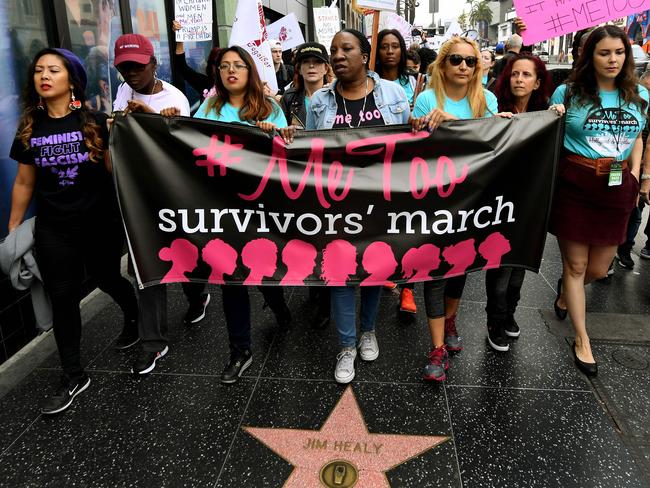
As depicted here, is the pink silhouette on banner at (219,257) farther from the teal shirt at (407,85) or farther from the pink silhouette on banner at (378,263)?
the teal shirt at (407,85)

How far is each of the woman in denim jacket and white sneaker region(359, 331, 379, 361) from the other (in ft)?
0.64

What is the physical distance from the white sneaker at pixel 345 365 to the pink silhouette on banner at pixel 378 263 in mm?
545

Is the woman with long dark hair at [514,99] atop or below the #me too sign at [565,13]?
below

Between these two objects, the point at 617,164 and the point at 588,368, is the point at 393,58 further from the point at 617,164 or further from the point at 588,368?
the point at 588,368

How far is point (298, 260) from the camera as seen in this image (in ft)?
9.44

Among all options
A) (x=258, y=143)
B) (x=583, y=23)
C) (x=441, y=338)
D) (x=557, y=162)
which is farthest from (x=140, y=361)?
(x=583, y=23)

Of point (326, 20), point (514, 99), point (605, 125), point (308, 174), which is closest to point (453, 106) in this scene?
point (514, 99)

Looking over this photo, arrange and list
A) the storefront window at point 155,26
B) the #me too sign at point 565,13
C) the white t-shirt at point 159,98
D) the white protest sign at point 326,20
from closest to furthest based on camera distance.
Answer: the white t-shirt at point 159,98 → the #me too sign at point 565,13 → the storefront window at point 155,26 → the white protest sign at point 326,20

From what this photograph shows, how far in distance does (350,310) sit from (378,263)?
1.30 ft

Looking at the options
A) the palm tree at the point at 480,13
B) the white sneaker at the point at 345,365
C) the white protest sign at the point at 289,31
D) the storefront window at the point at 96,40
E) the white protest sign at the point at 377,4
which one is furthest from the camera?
the palm tree at the point at 480,13

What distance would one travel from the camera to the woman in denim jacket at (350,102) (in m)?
2.90

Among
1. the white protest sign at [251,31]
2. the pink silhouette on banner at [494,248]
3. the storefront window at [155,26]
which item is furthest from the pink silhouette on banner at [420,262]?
the storefront window at [155,26]

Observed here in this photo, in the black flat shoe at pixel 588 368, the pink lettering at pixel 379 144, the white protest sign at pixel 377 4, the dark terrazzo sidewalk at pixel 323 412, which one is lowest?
the dark terrazzo sidewalk at pixel 323 412

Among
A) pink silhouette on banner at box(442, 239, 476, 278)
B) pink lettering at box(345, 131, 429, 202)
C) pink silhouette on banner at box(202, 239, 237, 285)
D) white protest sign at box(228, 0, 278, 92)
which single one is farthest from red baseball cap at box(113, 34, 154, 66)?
pink silhouette on banner at box(442, 239, 476, 278)
